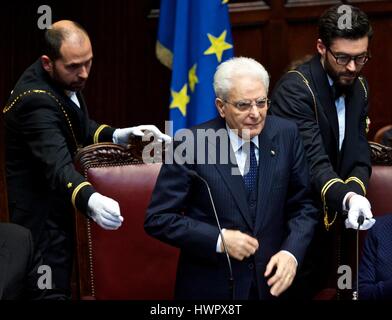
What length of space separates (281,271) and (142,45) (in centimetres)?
212

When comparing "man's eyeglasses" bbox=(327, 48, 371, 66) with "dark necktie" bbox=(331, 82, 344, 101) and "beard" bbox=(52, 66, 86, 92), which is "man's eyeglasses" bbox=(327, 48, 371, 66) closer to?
"dark necktie" bbox=(331, 82, 344, 101)

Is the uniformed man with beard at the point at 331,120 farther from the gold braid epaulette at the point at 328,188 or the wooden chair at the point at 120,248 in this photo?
the wooden chair at the point at 120,248

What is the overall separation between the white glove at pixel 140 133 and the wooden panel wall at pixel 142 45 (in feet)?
3.86

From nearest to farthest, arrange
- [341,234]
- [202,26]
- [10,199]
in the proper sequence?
[341,234] < [10,199] < [202,26]

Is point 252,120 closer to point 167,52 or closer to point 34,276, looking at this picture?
point 34,276

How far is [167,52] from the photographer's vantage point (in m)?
3.82

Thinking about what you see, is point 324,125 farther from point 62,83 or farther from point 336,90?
point 62,83

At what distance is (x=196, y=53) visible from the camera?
369cm

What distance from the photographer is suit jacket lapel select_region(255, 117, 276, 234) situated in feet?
7.45

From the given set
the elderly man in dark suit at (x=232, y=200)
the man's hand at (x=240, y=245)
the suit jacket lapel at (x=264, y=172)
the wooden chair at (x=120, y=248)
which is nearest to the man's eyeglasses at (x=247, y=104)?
the elderly man in dark suit at (x=232, y=200)

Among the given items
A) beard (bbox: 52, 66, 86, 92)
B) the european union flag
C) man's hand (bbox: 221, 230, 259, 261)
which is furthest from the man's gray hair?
the european union flag

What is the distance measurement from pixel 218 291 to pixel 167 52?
1.77 meters

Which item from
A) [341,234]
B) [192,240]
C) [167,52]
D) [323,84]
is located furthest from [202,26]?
[192,240]
